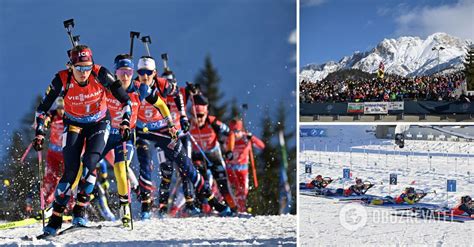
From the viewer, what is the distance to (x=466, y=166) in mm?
5887

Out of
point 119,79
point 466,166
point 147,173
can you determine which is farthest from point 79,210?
point 466,166

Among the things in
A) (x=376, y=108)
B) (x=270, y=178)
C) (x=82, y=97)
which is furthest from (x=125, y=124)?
(x=376, y=108)

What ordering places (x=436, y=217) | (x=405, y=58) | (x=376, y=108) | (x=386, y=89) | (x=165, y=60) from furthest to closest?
(x=386, y=89), (x=405, y=58), (x=376, y=108), (x=436, y=217), (x=165, y=60)

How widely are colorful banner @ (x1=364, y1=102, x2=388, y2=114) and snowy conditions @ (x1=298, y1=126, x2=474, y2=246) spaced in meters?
0.38

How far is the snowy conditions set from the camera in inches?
211

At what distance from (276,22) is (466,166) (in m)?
2.80

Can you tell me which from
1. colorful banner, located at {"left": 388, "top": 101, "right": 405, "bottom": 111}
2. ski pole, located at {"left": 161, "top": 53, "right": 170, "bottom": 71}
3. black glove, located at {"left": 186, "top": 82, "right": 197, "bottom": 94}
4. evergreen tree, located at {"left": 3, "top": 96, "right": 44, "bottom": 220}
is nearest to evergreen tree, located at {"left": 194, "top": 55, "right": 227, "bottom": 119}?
black glove, located at {"left": 186, "top": 82, "right": 197, "bottom": 94}

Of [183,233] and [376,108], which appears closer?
[183,233]

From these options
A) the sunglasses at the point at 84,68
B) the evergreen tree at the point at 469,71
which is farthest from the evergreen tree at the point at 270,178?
the evergreen tree at the point at 469,71

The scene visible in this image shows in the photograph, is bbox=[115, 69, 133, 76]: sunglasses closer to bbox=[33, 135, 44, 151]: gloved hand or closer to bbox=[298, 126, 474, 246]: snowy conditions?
bbox=[33, 135, 44, 151]: gloved hand

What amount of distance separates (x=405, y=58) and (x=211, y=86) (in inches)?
118

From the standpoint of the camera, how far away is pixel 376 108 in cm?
629

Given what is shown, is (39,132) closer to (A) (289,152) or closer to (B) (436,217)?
(A) (289,152)

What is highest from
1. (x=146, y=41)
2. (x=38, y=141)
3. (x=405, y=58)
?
(x=405, y=58)
